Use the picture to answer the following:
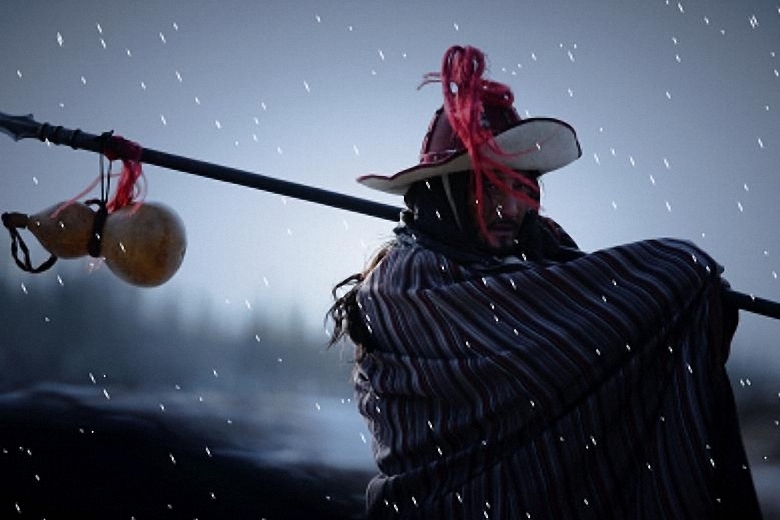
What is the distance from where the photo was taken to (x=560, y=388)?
1.74 meters

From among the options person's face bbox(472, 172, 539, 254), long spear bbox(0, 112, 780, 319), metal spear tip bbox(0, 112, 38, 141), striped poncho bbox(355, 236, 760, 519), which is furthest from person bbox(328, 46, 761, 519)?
metal spear tip bbox(0, 112, 38, 141)

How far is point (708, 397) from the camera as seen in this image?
172cm

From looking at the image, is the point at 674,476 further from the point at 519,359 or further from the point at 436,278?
the point at 436,278

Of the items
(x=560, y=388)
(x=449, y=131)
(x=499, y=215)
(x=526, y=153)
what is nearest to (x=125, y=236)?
(x=449, y=131)

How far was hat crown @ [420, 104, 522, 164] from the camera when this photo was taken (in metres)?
2.24

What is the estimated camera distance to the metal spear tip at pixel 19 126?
8.23ft

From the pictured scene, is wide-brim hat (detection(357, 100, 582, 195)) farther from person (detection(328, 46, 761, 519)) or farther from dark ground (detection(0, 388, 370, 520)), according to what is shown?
dark ground (detection(0, 388, 370, 520))

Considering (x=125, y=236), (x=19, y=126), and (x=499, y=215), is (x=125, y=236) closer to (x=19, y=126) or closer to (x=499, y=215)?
(x=19, y=126)

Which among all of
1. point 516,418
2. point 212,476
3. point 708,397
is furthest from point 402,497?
point 212,476

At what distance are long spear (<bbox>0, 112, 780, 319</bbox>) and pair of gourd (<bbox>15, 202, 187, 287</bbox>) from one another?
0.20 m

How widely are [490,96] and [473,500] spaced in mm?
1239

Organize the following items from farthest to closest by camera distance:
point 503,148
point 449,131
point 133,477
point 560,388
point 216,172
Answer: point 133,477
point 216,172
point 449,131
point 503,148
point 560,388

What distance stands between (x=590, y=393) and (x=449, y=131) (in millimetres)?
979

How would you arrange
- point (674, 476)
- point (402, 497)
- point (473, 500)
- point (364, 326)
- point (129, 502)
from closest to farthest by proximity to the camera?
point (674, 476)
point (473, 500)
point (402, 497)
point (364, 326)
point (129, 502)
